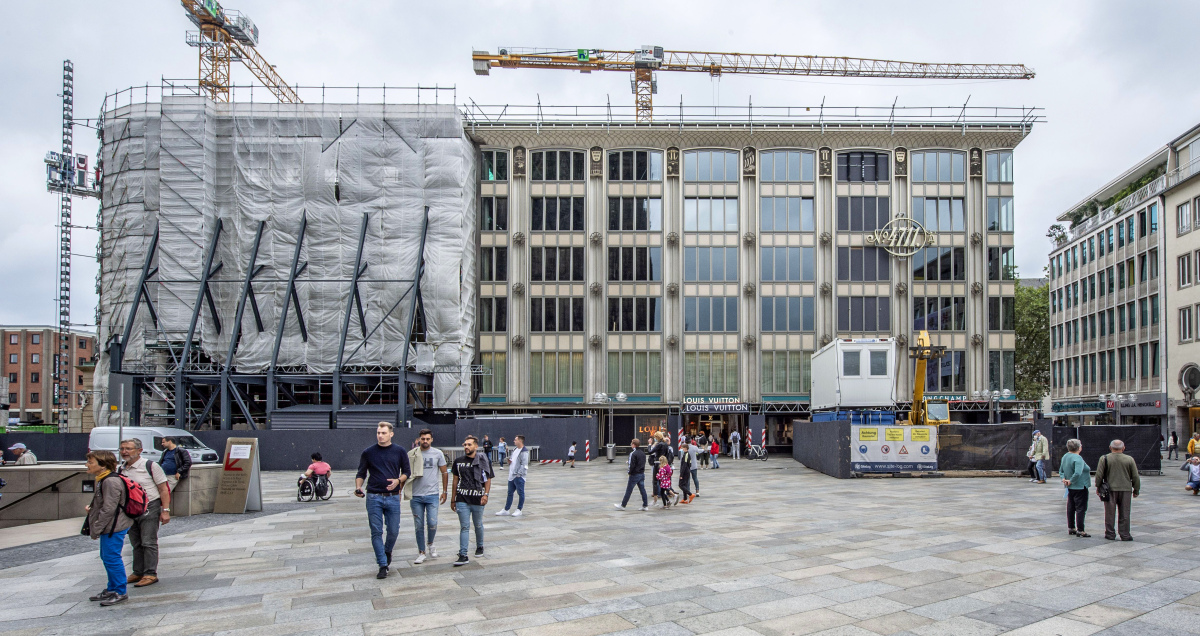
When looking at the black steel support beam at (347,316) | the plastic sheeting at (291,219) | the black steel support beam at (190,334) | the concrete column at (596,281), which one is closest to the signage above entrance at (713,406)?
the concrete column at (596,281)

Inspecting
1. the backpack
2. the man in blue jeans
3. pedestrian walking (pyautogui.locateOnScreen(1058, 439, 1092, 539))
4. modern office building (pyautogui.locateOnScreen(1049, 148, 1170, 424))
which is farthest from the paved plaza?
modern office building (pyautogui.locateOnScreen(1049, 148, 1170, 424))

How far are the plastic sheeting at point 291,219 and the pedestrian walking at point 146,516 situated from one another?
31.1 meters

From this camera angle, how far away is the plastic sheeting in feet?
131

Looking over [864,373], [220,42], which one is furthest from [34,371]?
[864,373]

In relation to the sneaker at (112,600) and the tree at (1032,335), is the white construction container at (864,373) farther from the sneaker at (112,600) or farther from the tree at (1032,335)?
the tree at (1032,335)

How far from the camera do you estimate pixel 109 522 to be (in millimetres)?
7914

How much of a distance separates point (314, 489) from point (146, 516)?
966cm

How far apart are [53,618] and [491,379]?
126 feet

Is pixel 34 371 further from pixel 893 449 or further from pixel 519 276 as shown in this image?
pixel 893 449

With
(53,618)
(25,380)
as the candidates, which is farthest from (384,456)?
(25,380)

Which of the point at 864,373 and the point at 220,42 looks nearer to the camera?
the point at 864,373

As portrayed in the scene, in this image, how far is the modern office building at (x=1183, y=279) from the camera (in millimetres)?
44969

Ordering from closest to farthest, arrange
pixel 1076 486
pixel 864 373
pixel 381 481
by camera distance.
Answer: pixel 381 481
pixel 1076 486
pixel 864 373

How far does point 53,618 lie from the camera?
759cm
